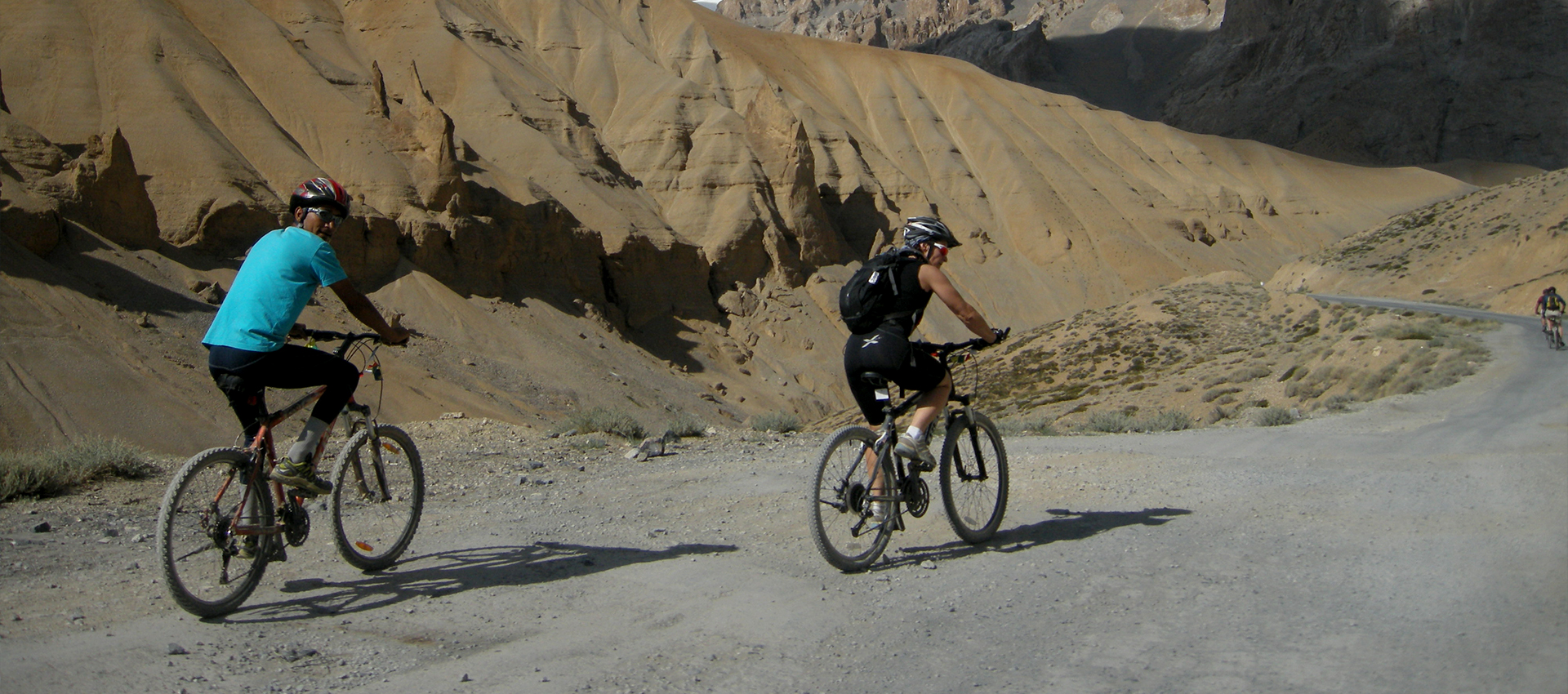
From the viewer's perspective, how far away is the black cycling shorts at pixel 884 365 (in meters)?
5.29

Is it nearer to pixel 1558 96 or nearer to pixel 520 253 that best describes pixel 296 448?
pixel 520 253

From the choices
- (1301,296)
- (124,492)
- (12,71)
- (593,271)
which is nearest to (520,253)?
(593,271)

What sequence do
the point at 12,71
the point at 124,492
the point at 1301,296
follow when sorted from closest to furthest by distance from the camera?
the point at 124,492 → the point at 1301,296 → the point at 12,71

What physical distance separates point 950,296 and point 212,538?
368cm

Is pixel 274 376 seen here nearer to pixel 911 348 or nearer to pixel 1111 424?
pixel 911 348

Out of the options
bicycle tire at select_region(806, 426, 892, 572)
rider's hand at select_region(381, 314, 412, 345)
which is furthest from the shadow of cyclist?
rider's hand at select_region(381, 314, 412, 345)

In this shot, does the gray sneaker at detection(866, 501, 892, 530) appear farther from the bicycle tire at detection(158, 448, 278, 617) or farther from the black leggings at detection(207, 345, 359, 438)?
the bicycle tire at detection(158, 448, 278, 617)

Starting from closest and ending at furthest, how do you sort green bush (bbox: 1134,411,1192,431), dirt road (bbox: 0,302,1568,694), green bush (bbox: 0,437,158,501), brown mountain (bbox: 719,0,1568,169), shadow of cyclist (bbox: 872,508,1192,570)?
dirt road (bbox: 0,302,1568,694) < shadow of cyclist (bbox: 872,508,1192,570) < green bush (bbox: 0,437,158,501) < green bush (bbox: 1134,411,1192,431) < brown mountain (bbox: 719,0,1568,169)

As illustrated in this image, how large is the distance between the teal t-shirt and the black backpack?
2.60 meters

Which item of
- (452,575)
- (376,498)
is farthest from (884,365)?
(376,498)

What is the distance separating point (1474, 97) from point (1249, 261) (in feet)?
158

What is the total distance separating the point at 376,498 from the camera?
572 cm

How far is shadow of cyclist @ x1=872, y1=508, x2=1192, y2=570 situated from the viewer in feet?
18.7

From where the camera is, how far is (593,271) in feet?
145
